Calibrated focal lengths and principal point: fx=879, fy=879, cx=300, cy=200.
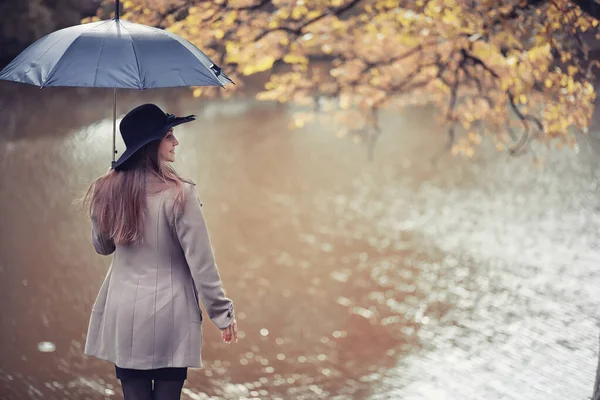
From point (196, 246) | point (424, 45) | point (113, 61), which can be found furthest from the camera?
point (424, 45)

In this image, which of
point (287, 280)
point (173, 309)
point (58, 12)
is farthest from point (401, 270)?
point (173, 309)

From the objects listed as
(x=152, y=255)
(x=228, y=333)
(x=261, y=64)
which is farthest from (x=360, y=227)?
(x=152, y=255)

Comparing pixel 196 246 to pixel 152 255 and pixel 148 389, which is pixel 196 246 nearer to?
pixel 152 255

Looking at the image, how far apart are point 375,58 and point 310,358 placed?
2564 mm

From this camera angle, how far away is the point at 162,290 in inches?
117

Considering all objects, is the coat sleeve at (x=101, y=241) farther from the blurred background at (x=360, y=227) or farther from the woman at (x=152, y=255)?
the blurred background at (x=360, y=227)

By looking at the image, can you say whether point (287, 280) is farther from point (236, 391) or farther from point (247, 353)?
point (236, 391)

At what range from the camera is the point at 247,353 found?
730cm

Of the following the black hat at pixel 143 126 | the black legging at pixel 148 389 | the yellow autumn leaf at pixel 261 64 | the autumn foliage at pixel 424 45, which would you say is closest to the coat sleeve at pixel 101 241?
the black hat at pixel 143 126

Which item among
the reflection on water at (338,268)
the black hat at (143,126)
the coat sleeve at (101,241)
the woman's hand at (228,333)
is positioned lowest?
the reflection on water at (338,268)

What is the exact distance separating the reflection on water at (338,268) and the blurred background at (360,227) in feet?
0.11

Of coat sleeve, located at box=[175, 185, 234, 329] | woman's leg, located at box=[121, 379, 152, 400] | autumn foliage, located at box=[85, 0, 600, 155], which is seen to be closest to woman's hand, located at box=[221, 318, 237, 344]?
coat sleeve, located at box=[175, 185, 234, 329]

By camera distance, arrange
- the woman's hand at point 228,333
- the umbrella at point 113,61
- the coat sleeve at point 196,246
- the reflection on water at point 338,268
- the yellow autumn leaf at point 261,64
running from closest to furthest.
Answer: the coat sleeve at point 196,246 < the woman's hand at point 228,333 < the umbrella at point 113,61 < the yellow autumn leaf at point 261,64 < the reflection on water at point 338,268

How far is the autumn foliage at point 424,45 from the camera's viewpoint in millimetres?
5469
